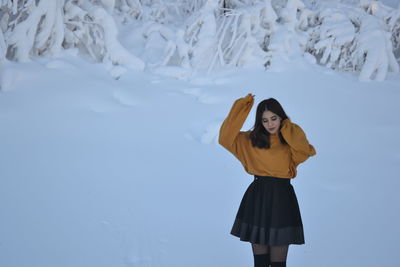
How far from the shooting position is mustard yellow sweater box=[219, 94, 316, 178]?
64.1 inches

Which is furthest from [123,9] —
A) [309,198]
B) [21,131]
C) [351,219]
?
[351,219]

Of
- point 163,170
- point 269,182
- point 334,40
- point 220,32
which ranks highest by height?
point 334,40

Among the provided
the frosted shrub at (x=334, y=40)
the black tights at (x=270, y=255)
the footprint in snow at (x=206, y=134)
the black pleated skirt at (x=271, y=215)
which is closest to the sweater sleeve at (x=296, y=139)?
the black pleated skirt at (x=271, y=215)

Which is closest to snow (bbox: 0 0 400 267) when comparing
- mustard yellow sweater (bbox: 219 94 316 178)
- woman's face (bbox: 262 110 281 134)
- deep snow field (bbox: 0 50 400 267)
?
deep snow field (bbox: 0 50 400 267)

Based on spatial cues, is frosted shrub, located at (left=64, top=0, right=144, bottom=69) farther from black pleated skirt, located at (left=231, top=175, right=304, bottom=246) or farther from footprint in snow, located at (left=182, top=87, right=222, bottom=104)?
black pleated skirt, located at (left=231, top=175, right=304, bottom=246)

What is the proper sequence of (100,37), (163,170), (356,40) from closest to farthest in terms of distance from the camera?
(163,170) < (100,37) < (356,40)

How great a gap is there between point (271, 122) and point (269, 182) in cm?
27

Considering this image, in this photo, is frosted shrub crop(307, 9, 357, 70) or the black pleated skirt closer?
the black pleated skirt

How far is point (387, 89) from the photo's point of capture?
6.73 m

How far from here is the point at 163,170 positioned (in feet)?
12.8

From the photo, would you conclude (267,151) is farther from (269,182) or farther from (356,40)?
(356,40)

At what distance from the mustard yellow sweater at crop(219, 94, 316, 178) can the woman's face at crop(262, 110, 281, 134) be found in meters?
0.03

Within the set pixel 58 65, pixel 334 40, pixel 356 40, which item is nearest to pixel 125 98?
pixel 58 65

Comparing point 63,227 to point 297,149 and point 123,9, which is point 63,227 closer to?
point 297,149
